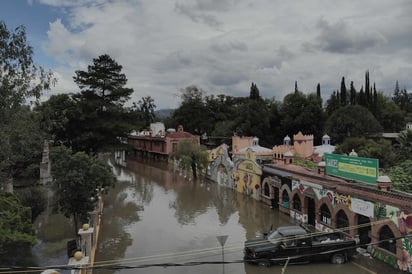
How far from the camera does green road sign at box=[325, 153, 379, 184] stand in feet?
47.9

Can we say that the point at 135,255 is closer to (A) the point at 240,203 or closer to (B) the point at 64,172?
(B) the point at 64,172

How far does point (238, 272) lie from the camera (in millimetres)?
12672

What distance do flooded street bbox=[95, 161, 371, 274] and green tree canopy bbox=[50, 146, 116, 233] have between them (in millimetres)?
2130

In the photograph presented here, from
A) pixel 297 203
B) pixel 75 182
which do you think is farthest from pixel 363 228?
pixel 75 182

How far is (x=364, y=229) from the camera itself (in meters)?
14.4

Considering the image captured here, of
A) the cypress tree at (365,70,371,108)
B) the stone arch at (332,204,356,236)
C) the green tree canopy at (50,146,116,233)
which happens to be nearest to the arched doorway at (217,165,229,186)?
the stone arch at (332,204,356,236)

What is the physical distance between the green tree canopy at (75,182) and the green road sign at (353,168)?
11.2 meters

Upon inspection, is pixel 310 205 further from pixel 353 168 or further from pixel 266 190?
Answer: pixel 266 190

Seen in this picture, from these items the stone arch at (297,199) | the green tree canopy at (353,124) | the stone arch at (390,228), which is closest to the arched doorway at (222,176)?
the stone arch at (297,199)

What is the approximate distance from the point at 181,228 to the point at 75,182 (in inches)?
244

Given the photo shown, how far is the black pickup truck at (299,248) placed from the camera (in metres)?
12.7

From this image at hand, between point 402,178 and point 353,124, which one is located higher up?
point 353,124

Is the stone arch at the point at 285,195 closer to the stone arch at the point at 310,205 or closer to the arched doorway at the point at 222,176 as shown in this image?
the stone arch at the point at 310,205

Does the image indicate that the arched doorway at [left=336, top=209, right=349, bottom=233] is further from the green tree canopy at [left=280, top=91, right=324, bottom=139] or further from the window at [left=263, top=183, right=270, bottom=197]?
the green tree canopy at [left=280, top=91, right=324, bottom=139]
